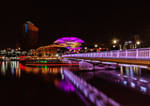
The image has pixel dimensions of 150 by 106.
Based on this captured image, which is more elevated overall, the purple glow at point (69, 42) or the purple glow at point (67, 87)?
the purple glow at point (69, 42)

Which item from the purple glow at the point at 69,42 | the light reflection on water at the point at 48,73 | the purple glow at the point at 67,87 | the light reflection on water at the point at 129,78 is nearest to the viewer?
the purple glow at the point at 67,87

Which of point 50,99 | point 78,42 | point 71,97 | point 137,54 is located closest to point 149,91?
point 137,54

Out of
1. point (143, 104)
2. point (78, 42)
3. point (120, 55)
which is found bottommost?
point (143, 104)

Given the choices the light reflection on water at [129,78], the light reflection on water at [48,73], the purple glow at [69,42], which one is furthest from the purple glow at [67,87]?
the purple glow at [69,42]

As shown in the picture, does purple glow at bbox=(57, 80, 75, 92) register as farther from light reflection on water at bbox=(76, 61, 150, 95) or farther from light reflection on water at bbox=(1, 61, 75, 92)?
light reflection on water at bbox=(76, 61, 150, 95)

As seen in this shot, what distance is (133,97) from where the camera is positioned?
10758mm

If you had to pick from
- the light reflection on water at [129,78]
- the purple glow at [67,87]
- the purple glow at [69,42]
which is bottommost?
the purple glow at [67,87]

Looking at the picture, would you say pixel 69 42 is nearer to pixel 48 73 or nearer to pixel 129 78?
pixel 48 73

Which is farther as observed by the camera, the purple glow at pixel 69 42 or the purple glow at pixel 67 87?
the purple glow at pixel 69 42

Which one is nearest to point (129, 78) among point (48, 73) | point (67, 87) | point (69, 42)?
point (67, 87)

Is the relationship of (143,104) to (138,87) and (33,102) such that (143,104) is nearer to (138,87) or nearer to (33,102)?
(138,87)

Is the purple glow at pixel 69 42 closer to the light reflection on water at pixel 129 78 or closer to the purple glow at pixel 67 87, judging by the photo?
the light reflection on water at pixel 129 78

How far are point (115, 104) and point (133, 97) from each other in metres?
2.15

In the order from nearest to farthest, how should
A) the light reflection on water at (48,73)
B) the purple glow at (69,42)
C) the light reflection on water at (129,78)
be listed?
1. the light reflection on water at (129,78)
2. the light reflection on water at (48,73)
3. the purple glow at (69,42)
